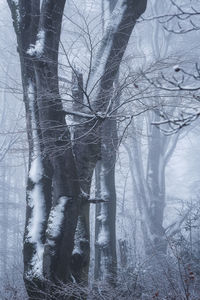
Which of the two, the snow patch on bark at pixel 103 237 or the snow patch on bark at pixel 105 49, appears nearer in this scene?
the snow patch on bark at pixel 105 49

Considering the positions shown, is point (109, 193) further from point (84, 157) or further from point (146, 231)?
point (146, 231)

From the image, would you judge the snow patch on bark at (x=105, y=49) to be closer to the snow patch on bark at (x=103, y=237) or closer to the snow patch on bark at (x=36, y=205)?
the snow patch on bark at (x=36, y=205)

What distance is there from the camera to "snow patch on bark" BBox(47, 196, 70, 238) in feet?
14.9

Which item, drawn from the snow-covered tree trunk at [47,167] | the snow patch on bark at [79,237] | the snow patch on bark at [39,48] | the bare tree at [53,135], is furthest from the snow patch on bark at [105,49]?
the snow patch on bark at [79,237]

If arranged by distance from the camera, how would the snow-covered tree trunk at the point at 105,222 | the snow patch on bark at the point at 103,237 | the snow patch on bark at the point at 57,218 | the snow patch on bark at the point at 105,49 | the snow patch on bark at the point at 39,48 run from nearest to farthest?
1. the snow patch on bark at the point at 57,218
2. the snow patch on bark at the point at 39,48
3. the snow patch on bark at the point at 105,49
4. the snow-covered tree trunk at the point at 105,222
5. the snow patch on bark at the point at 103,237

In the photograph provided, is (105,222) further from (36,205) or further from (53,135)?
(53,135)

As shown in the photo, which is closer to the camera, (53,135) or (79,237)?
(53,135)

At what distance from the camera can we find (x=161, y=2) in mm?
12305

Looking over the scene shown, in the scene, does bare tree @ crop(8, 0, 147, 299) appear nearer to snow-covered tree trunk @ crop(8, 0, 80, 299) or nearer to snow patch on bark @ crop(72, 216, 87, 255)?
snow-covered tree trunk @ crop(8, 0, 80, 299)

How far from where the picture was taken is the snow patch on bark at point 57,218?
4.54 m

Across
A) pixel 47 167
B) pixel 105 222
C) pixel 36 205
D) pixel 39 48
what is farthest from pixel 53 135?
pixel 105 222

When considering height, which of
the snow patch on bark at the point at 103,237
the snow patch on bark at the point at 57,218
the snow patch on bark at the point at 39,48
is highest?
the snow patch on bark at the point at 39,48

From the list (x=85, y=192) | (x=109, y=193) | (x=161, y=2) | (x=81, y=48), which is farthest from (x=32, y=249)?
(x=161, y=2)

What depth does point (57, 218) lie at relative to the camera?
181 inches
